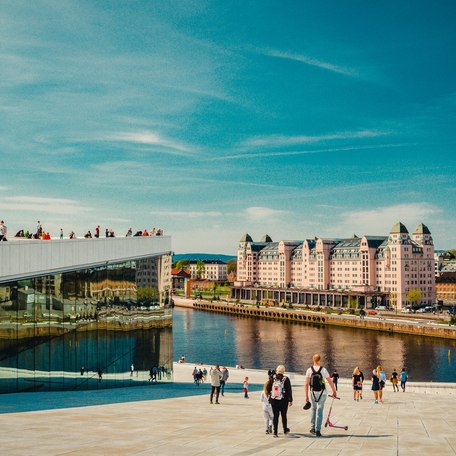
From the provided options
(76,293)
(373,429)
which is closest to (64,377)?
(76,293)

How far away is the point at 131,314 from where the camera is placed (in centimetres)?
3153

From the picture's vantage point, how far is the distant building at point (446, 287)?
180 metres

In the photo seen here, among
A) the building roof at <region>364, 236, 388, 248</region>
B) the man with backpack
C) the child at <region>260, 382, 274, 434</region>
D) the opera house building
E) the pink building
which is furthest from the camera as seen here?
the building roof at <region>364, 236, 388, 248</region>

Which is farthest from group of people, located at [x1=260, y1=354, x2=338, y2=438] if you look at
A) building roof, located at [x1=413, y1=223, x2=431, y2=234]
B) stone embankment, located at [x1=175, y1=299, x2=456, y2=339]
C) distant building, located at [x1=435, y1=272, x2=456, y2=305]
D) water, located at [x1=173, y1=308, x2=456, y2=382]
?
distant building, located at [x1=435, y1=272, x2=456, y2=305]

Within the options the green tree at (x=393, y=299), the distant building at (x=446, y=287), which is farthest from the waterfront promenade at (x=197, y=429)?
the distant building at (x=446, y=287)

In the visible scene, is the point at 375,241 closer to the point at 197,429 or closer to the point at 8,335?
the point at 8,335

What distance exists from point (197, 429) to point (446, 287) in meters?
183

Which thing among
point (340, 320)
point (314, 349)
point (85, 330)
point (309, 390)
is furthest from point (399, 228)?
point (309, 390)

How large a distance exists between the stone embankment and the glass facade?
81.3m

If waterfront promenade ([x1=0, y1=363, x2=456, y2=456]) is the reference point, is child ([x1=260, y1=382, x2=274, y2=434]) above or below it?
above

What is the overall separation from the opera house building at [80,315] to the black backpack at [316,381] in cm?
1201

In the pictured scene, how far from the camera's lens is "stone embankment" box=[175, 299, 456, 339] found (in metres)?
108

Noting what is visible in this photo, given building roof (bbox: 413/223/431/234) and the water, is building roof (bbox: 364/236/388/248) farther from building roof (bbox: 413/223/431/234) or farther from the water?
the water

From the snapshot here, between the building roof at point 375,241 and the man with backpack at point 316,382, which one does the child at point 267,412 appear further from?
the building roof at point 375,241
